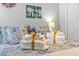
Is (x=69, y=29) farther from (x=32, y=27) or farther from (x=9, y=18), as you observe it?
(x=9, y=18)

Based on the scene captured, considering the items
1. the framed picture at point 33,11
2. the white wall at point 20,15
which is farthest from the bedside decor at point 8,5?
the framed picture at point 33,11

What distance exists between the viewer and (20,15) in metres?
1.13

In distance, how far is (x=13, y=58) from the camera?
1.18 meters

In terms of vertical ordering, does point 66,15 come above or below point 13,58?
above

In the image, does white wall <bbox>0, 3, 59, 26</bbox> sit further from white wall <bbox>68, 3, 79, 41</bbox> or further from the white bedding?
the white bedding

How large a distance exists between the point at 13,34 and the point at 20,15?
175 mm

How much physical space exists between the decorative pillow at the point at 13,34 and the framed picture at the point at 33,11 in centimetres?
16

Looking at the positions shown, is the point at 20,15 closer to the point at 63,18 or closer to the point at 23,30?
the point at 23,30

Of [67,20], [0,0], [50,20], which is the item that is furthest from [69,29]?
[0,0]

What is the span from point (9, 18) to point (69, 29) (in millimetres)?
526

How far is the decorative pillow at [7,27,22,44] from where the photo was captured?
1137mm

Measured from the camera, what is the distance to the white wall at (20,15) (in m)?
1.13

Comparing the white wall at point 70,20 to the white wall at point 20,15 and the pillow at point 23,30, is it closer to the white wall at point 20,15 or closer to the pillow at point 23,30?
the white wall at point 20,15

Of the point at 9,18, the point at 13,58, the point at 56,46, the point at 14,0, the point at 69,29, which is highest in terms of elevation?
the point at 14,0
